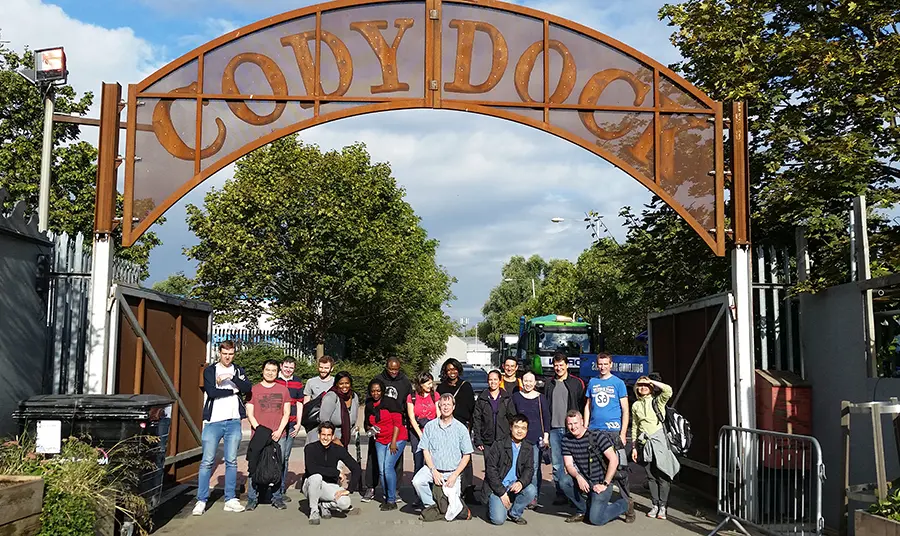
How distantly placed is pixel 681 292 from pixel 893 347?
501cm

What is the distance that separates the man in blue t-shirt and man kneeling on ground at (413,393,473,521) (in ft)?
5.27

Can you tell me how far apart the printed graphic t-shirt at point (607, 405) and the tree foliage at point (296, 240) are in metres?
17.3

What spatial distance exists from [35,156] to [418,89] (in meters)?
17.8

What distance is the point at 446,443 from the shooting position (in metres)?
8.96

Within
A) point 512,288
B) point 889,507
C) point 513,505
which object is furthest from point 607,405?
point 512,288

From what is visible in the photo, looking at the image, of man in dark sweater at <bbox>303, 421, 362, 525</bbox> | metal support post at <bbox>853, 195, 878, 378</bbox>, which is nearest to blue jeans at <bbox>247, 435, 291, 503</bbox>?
man in dark sweater at <bbox>303, 421, 362, 525</bbox>

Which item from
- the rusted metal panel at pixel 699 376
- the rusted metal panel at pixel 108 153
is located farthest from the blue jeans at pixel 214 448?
the rusted metal panel at pixel 699 376

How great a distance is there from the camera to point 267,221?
26078mm

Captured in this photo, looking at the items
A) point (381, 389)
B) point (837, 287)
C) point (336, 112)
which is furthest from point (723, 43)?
point (381, 389)

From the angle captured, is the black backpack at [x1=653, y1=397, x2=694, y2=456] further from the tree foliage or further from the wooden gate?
the tree foliage

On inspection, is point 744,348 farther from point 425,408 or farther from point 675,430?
point 425,408

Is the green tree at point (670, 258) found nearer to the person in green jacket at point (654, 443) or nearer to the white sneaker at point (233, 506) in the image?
the person in green jacket at point (654, 443)

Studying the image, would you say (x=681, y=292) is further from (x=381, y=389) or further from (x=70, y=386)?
(x=70, y=386)

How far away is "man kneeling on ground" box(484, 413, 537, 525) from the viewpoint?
8734 mm
